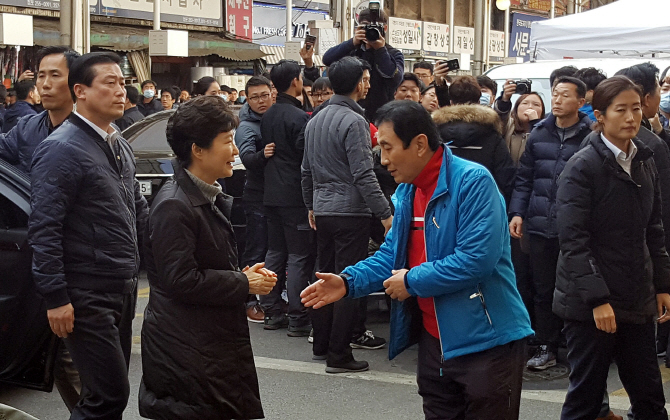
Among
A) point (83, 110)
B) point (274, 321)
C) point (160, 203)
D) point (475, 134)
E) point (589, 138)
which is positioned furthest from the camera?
point (274, 321)

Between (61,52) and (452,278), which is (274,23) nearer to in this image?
(61,52)

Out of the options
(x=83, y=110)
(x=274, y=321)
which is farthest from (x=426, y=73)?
(x=83, y=110)

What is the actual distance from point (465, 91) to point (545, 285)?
1.48m

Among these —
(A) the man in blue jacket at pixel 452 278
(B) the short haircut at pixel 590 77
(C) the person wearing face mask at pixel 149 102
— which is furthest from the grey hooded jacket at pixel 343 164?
(C) the person wearing face mask at pixel 149 102

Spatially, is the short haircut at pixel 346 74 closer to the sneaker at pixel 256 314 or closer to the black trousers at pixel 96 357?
the sneaker at pixel 256 314

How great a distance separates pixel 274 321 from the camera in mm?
7523

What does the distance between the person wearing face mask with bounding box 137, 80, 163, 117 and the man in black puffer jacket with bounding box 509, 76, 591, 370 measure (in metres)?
8.59

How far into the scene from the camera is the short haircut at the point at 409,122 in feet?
11.5

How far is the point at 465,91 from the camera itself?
265 inches

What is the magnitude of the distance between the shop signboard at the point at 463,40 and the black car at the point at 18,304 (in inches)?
1160

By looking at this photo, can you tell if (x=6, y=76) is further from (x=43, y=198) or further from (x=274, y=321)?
(x=43, y=198)

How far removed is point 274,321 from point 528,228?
226cm

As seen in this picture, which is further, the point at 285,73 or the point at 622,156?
the point at 285,73

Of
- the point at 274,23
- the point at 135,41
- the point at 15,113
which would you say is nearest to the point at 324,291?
the point at 15,113
